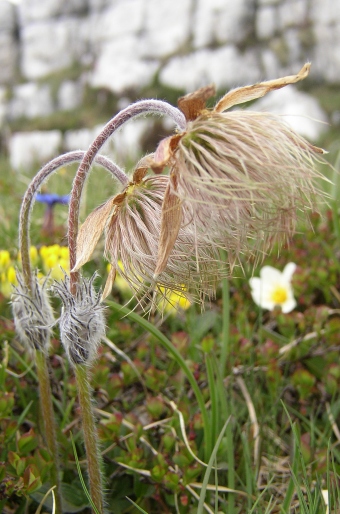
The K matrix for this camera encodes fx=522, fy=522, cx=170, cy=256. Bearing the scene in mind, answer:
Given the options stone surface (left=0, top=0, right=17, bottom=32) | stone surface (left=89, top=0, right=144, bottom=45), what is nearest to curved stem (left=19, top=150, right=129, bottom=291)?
stone surface (left=89, top=0, right=144, bottom=45)

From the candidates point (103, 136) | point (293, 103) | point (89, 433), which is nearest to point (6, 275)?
point (89, 433)

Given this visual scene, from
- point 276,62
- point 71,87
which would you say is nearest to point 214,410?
point 276,62

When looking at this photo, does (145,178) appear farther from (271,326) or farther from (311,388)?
(271,326)

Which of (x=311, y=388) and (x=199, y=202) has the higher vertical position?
(x=199, y=202)

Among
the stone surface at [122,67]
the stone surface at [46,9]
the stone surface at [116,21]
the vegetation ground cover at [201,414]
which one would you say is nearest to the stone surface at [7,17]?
the stone surface at [46,9]

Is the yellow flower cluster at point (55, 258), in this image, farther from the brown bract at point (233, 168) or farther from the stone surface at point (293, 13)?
the stone surface at point (293, 13)
